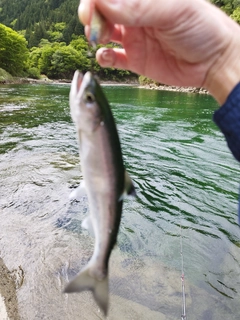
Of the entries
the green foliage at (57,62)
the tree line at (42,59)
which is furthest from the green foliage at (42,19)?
the green foliage at (57,62)

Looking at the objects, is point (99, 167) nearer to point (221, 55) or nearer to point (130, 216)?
point (221, 55)

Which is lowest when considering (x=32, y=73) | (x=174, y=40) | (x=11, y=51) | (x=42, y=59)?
(x=32, y=73)

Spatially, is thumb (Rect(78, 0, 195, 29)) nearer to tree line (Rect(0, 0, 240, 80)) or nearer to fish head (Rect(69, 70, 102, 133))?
fish head (Rect(69, 70, 102, 133))

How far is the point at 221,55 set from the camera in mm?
2029

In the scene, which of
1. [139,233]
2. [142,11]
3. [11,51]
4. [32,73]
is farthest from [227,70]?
[32,73]

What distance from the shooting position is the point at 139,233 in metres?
5.98

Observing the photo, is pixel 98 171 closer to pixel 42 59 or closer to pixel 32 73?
pixel 32 73

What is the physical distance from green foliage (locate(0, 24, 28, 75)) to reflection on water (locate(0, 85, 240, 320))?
58.1 meters

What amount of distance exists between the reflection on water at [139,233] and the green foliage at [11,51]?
58072 mm

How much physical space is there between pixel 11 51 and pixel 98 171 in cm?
6928

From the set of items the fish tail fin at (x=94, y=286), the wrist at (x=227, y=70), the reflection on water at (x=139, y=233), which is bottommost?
the reflection on water at (x=139, y=233)

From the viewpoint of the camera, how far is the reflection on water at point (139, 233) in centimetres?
421

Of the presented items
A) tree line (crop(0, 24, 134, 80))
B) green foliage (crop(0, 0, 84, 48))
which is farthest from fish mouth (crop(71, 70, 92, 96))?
green foliage (crop(0, 0, 84, 48))

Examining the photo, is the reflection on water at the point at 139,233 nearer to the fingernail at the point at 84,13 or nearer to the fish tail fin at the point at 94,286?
the fish tail fin at the point at 94,286
